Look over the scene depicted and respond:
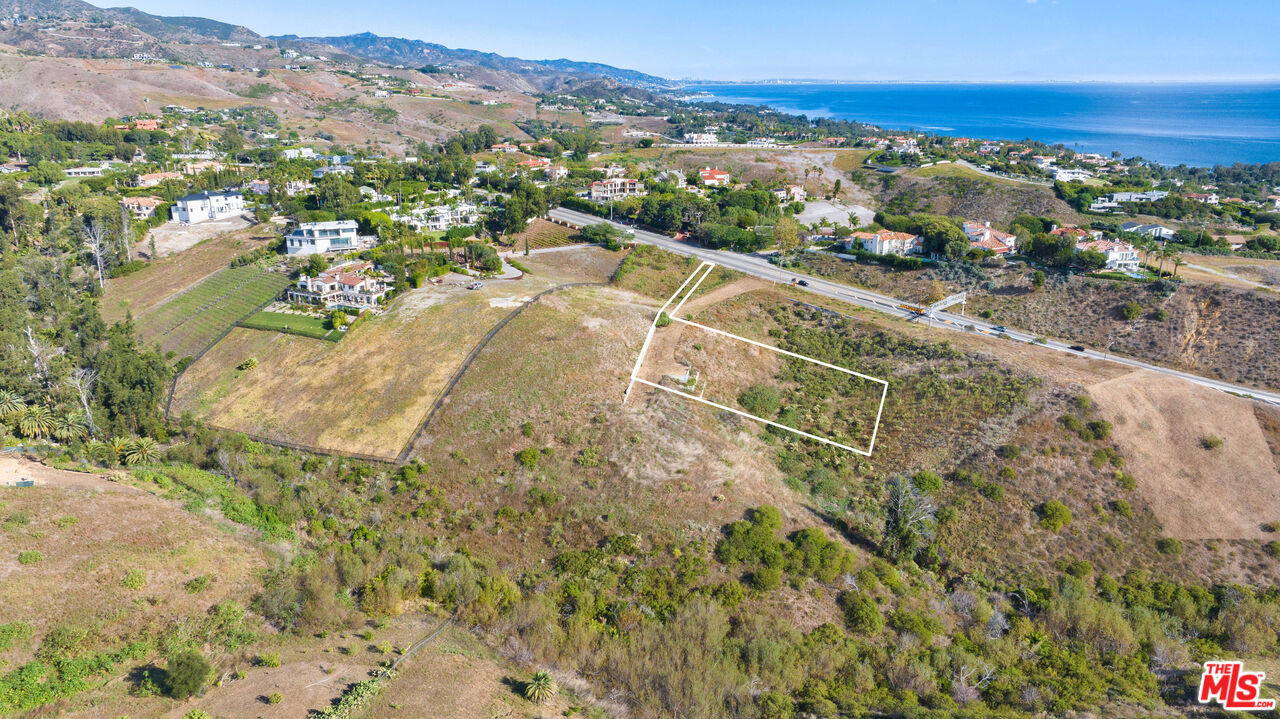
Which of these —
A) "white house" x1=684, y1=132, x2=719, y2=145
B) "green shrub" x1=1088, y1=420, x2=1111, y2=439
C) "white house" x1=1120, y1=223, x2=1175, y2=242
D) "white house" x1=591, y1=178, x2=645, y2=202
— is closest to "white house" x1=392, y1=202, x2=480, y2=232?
"white house" x1=591, y1=178, x2=645, y2=202

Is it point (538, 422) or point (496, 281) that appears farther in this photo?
point (496, 281)

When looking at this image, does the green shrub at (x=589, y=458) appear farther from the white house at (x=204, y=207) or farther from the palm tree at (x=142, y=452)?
the white house at (x=204, y=207)

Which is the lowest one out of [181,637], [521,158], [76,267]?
[181,637]

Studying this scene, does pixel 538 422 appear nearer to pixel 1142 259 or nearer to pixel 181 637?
pixel 181 637

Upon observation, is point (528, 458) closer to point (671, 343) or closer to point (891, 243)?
point (671, 343)

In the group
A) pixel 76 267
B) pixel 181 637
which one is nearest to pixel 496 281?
pixel 181 637

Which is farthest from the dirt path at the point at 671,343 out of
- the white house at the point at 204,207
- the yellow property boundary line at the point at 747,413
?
the white house at the point at 204,207

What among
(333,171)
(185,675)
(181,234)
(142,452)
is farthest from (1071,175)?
(181,234)

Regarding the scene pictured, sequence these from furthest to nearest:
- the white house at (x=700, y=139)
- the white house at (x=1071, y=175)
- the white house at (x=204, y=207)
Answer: the white house at (x=700, y=139), the white house at (x=1071, y=175), the white house at (x=204, y=207)
